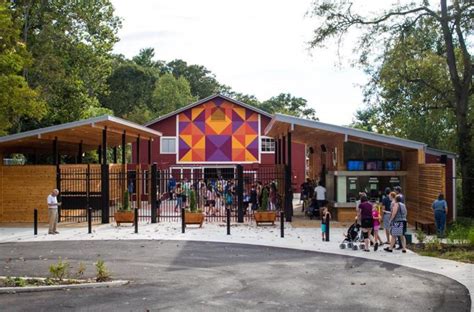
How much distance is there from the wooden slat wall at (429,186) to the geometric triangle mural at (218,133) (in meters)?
23.5

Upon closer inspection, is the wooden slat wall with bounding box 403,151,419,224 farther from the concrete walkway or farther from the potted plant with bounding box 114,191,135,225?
the potted plant with bounding box 114,191,135,225

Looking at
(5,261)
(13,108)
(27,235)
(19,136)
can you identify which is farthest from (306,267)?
(13,108)

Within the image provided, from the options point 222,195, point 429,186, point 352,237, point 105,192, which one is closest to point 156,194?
point 105,192

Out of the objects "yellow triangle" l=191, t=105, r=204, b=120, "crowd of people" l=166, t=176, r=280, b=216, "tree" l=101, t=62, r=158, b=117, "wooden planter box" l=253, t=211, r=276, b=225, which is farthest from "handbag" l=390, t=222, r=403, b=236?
"tree" l=101, t=62, r=158, b=117

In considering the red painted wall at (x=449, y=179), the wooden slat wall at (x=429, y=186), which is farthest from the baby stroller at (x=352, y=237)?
the red painted wall at (x=449, y=179)

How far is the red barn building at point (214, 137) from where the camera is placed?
4488 cm

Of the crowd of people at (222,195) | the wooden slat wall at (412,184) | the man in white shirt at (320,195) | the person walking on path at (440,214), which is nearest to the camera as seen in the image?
the person walking on path at (440,214)

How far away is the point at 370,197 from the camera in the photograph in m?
23.6

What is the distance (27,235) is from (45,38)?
620 inches

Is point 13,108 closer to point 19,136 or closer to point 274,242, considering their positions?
point 19,136

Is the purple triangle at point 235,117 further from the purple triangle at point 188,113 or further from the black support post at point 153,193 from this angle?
the black support post at point 153,193

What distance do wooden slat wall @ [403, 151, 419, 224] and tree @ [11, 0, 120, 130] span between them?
62.7ft

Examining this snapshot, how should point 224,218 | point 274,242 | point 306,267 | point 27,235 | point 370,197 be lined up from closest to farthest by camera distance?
point 306,267
point 274,242
point 27,235
point 370,197
point 224,218

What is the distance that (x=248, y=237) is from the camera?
18891mm
